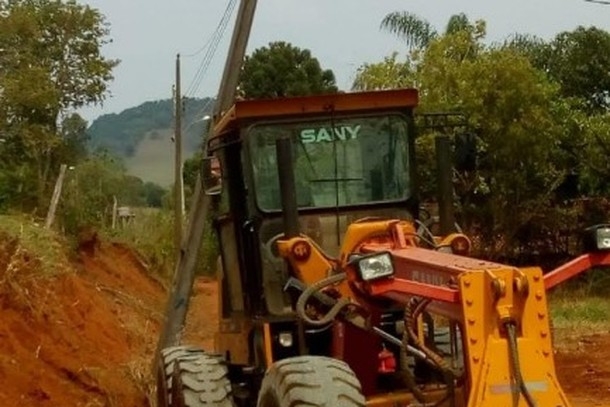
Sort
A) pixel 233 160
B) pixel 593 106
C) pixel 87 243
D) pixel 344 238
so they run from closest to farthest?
pixel 344 238
pixel 233 160
pixel 87 243
pixel 593 106

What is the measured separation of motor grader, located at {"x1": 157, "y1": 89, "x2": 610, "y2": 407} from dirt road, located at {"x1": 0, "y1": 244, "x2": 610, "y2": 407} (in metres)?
3.51

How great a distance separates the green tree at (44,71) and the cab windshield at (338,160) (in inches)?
700

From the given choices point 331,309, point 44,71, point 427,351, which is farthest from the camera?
point 44,71

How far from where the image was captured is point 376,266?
273 inches

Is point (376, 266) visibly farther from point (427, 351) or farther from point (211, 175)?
point (211, 175)

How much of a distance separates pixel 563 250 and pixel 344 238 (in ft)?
69.8

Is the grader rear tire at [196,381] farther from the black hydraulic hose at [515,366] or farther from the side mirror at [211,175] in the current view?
the black hydraulic hose at [515,366]

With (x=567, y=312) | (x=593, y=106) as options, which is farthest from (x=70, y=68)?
(x=567, y=312)

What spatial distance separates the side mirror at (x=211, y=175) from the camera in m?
9.48

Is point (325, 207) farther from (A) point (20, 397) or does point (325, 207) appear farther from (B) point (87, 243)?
(B) point (87, 243)

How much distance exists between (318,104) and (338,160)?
1.40 feet

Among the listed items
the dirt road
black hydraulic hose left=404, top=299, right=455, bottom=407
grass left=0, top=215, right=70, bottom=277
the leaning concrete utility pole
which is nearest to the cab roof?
black hydraulic hose left=404, top=299, right=455, bottom=407

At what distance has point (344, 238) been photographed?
8.82m

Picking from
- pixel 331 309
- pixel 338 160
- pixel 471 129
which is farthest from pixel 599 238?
pixel 471 129
